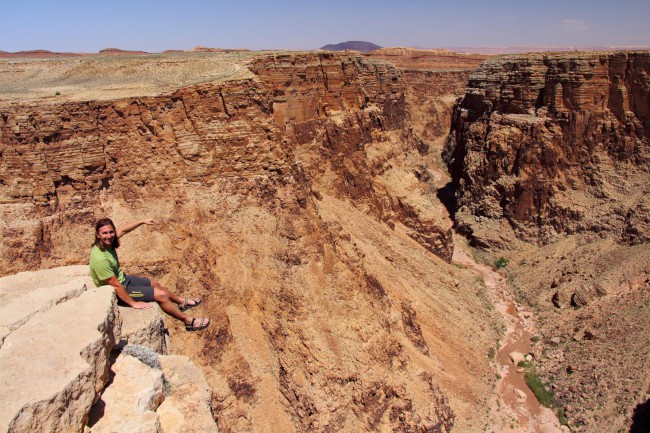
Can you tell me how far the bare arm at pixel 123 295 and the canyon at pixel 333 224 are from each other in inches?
164

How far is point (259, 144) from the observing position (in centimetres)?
1550

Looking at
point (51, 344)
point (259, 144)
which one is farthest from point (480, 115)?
point (51, 344)

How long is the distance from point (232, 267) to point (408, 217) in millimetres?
14463

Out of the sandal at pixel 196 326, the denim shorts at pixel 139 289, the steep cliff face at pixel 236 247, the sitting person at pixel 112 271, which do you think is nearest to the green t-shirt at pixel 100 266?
the sitting person at pixel 112 271

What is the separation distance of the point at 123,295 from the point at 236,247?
21.4 ft

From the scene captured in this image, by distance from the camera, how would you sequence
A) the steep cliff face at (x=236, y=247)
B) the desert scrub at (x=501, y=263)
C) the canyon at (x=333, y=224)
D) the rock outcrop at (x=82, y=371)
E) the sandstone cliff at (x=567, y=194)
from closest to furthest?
the rock outcrop at (x=82, y=371)
the steep cliff face at (x=236, y=247)
the canyon at (x=333, y=224)
the sandstone cliff at (x=567, y=194)
the desert scrub at (x=501, y=263)

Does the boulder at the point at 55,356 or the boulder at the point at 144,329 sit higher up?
the boulder at the point at 55,356

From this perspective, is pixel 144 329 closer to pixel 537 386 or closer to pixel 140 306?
pixel 140 306

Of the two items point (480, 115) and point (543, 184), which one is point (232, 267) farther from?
point (480, 115)

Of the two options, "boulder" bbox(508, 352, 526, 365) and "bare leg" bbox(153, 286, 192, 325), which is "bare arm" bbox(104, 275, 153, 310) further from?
"boulder" bbox(508, 352, 526, 365)

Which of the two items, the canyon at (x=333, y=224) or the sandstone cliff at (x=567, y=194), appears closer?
the canyon at (x=333, y=224)

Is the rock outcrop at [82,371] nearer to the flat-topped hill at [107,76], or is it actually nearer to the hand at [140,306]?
the hand at [140,306]

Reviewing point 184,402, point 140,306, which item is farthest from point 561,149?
point 184,402

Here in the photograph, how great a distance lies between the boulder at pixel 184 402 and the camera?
21.4 feet
